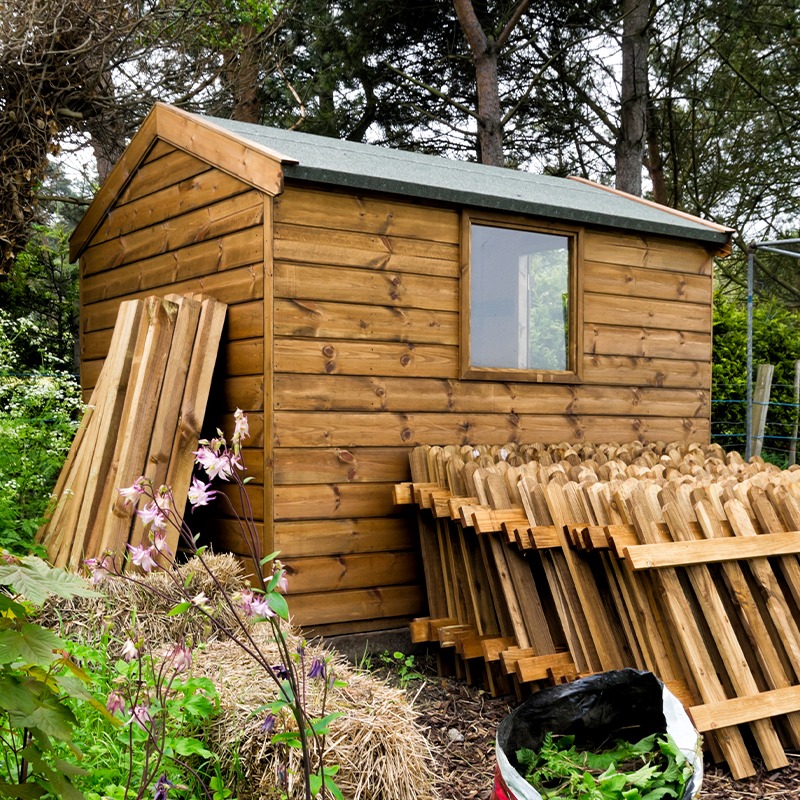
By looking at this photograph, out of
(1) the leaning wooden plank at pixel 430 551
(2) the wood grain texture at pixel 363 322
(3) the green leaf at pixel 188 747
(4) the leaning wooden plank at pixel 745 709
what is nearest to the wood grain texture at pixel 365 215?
(2) the wood grain texture at pixel 363 322

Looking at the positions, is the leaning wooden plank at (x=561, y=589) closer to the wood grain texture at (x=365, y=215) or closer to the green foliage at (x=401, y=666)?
the green foliage at (x=401, y=666)

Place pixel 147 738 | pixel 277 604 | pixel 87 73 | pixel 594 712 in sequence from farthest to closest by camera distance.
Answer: pixel 87 73 < pixel 594 712 < pixel 147 738 < pixel 277 604

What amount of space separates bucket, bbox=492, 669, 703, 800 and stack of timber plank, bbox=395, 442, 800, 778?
31 cm

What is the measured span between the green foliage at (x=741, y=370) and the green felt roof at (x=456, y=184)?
3904mm

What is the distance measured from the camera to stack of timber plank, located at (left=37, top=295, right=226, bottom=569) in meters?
5.07

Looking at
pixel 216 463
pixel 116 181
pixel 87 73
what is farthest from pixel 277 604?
pixel 87 73

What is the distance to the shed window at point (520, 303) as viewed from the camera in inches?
236

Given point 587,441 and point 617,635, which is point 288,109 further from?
point 617,635

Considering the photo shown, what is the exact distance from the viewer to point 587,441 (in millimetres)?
6578

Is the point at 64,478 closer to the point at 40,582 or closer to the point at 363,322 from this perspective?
the point at 363,322

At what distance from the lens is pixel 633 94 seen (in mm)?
13250

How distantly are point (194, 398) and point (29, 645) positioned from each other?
3.72 metres

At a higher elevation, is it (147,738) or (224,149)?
(224,149)

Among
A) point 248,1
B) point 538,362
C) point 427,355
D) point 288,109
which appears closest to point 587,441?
point 538,362
